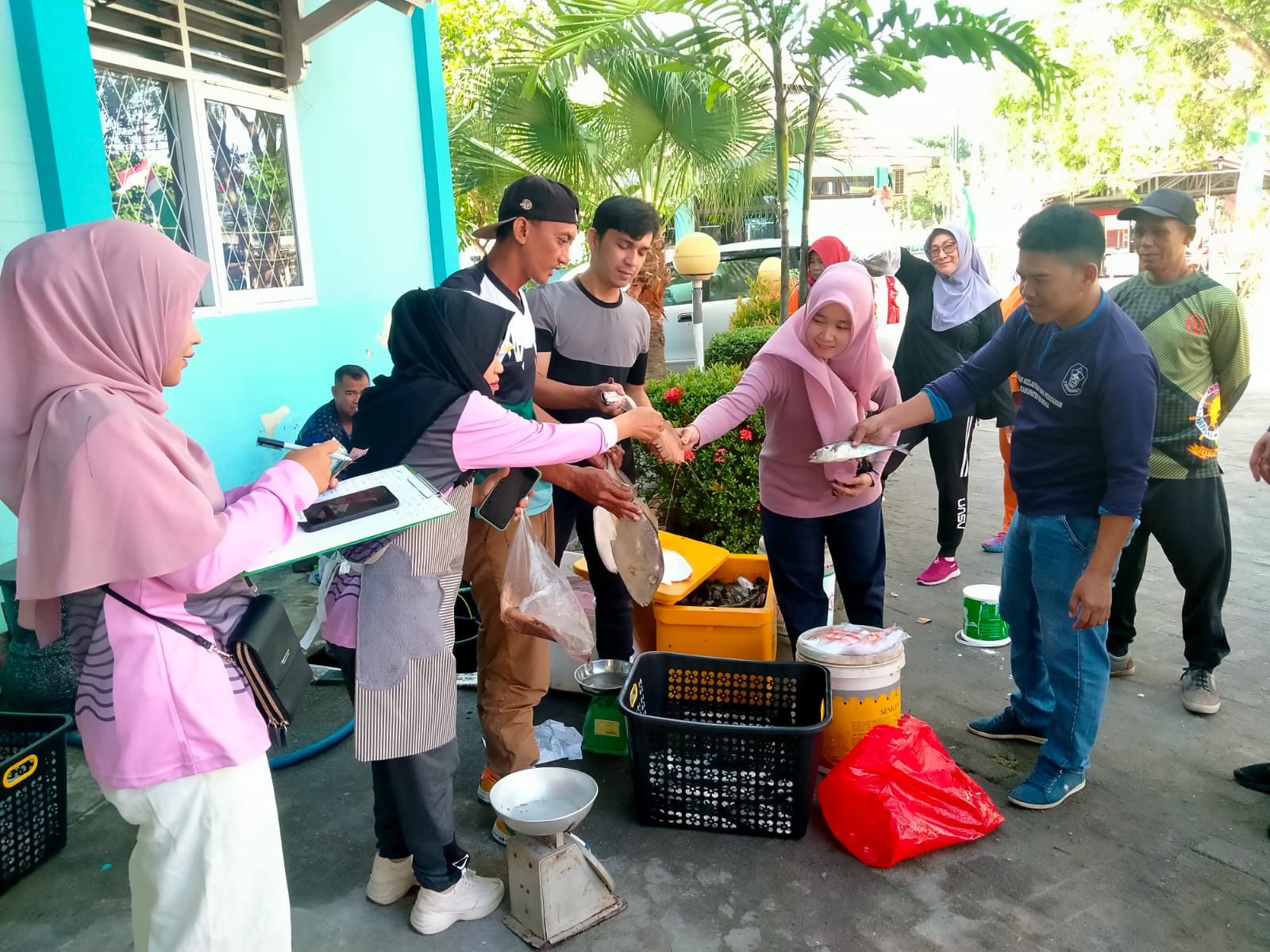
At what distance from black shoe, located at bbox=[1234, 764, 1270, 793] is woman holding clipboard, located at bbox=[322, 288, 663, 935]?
245cm

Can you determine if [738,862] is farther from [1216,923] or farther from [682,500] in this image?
[682,500]

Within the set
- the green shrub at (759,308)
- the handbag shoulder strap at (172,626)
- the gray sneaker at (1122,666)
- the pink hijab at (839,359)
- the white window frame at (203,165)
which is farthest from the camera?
the green shrub at (759,308)

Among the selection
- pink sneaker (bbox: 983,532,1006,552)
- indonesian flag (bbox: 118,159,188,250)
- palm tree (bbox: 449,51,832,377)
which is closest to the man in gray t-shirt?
indonesian flag (bbox: 118,159,188,250)

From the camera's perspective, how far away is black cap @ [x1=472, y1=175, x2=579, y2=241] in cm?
276

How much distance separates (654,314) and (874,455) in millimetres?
5772

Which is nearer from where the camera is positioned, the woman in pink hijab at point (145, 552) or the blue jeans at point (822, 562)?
the woman in pink hijab at point (145, 552)

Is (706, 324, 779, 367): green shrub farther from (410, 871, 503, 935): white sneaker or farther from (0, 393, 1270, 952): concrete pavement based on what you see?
(410, 871, 503, 935): white sneaker

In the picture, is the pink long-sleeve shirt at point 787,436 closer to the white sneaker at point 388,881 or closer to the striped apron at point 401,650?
the striped apron at point 401,650

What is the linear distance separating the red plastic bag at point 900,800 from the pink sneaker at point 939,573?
7.44 feet

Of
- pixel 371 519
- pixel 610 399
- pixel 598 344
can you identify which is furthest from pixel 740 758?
pixel 598 344

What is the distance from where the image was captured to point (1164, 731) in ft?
11.0

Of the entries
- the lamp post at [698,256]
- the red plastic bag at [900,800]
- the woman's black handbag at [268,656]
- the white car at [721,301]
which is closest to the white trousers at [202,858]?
the woman's black handbag at [268,656]

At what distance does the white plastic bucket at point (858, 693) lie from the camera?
304cm

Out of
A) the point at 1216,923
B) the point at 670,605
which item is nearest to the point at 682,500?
the point at 670,605
